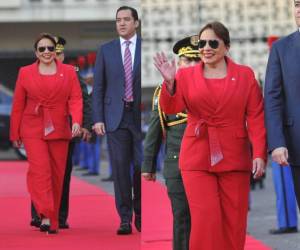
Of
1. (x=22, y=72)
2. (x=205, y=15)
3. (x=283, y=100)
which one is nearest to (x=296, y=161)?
(x=283, y=100)

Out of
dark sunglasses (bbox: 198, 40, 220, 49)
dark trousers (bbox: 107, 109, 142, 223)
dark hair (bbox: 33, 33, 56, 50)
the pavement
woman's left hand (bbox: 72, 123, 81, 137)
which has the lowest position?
the pavement

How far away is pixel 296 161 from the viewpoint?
607 centimetres

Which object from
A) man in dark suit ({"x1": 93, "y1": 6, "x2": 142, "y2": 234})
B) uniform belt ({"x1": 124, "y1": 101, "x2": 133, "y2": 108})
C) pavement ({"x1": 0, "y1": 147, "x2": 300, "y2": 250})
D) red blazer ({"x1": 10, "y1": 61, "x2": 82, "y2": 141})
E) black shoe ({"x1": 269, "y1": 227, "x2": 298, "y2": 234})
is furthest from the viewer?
black shoe ({"x1": 269, "y1": 227, "x2": 298, "y2": 234})

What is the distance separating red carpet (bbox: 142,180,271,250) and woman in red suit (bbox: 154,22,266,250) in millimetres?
1361

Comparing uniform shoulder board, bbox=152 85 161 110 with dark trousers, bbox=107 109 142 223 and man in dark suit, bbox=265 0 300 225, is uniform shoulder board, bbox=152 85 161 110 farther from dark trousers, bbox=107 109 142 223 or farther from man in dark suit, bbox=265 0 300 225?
dark trousers, bbox=107 109 142 223

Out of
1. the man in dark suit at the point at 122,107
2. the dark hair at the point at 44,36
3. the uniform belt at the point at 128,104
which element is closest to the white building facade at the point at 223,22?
the man in dark suit at the point at 122,107

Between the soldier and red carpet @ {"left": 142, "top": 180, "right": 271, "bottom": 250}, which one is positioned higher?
the soldier

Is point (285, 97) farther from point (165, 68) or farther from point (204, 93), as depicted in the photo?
point (165, 68)

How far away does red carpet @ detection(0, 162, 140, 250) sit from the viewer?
7648 mm

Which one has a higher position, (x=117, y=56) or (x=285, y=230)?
(x=117, y=56)

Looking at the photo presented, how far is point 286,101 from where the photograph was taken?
6.13 meters

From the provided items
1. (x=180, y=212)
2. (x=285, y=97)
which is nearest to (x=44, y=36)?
(x=180, y=212)

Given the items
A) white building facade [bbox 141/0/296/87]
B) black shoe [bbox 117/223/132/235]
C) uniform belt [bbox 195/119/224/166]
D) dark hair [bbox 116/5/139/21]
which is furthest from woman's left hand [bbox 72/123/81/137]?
uniform belt [bbox 195/119/224/166]

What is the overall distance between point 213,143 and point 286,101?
1.48ft
